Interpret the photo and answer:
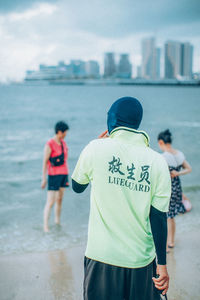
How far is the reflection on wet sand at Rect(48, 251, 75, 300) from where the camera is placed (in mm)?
3062

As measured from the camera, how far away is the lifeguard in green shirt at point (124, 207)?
179 centimetres

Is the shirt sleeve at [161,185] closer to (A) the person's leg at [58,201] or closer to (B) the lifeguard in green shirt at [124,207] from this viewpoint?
(B) the lifeguard in green shirt at [124,207]

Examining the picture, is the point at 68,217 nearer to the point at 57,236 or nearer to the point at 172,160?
the point at 57,236

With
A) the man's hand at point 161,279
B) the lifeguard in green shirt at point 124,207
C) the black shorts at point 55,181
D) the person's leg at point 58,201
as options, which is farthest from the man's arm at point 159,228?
the person's leg at point 58,201

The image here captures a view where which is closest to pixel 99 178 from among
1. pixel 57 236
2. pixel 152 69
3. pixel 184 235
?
pixel 184 235

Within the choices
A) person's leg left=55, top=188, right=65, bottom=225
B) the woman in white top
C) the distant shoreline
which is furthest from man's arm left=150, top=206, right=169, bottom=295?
the distant shoreline

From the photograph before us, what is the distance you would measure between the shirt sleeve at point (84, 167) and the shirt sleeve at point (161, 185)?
0.40m

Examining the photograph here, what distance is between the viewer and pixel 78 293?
121 inches

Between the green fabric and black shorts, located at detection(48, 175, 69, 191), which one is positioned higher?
the green fabric

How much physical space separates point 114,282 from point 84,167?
0.74 meters

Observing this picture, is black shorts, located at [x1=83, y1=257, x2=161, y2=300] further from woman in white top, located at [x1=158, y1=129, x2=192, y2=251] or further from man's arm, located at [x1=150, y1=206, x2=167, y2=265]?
woman in white top, located at [x1=158, y1=129, x2=192, y2=251]

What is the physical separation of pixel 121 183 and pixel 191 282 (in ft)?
6.80

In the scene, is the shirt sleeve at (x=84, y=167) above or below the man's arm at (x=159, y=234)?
above

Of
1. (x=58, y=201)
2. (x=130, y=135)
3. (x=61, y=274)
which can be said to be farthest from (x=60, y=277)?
(x=130, y=135)
